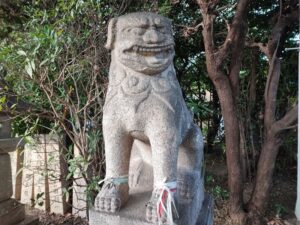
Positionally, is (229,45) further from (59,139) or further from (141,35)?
(59,139)

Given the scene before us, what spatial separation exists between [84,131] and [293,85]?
9.41 ft

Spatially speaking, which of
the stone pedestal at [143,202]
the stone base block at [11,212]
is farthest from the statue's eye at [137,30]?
the stone base block at [11,212]

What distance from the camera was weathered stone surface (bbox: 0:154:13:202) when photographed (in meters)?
2.20

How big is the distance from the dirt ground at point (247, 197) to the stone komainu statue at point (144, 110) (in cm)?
163

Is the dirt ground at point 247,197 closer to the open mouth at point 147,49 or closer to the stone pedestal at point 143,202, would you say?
the stone pedestal at point 143,202

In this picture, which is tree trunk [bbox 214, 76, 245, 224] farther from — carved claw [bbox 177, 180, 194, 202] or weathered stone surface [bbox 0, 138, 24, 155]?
weathered stone surface [bbox 0, 138, 24, 155]

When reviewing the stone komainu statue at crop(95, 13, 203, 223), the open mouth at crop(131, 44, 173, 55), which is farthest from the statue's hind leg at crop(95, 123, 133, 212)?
the open mouth at crop(131, 44, 173, 55)

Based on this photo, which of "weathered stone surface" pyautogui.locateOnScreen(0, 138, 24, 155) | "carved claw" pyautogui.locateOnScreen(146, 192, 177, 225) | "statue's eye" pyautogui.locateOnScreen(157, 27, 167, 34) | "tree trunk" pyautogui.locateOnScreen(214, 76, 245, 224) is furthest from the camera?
"tree trunk" pyautogui.locateOnScreen(214, 76, 245, 224)

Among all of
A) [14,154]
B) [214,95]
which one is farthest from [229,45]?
[14,154]

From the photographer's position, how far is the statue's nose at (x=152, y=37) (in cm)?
114

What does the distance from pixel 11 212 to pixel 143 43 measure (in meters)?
1.92

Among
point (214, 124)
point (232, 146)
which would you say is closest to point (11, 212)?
point (232, 146)

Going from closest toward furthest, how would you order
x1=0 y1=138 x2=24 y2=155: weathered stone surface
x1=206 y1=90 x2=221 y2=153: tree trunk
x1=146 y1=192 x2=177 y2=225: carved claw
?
x1=146 y1=192 x2=177 y2=225: carved claw < x1=0 y1=138 x2=24 y2=155: weathered stone surface < x1=206 y1=90 x2=221 y2=153: tree trunk

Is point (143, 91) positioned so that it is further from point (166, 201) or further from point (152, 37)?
point (166, 201)
